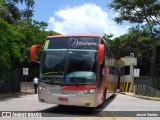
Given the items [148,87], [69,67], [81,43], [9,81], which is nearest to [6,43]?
[9,81]

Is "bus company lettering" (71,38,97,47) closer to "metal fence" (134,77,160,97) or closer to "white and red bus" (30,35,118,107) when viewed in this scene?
"white and red bus" (30,35,118,107)

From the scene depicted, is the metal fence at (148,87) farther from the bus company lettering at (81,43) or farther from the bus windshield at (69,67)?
the bus windshield at (69,67)

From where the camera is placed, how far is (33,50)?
58.8ft

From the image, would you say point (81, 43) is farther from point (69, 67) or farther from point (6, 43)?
point (6, 43)

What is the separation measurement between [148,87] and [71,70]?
24007 millimetres

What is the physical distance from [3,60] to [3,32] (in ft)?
8.35

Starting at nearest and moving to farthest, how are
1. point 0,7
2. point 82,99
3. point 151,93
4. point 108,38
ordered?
point 82,99, point 0,7, point 151,93, point 108,38

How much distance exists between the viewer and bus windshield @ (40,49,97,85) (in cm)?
1770

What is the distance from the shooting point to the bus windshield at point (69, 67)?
17703 mm

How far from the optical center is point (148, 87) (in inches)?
1602

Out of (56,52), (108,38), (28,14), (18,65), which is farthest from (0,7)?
(108,38)

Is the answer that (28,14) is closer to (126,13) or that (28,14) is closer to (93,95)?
(126,13)

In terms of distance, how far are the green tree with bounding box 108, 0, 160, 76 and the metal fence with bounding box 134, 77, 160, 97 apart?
33.1 ft

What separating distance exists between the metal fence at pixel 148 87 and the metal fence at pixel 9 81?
1184 cm
